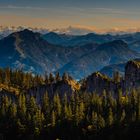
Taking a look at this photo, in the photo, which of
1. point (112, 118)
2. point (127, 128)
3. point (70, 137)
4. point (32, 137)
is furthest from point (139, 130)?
point (32, 137)

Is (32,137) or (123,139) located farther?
(32,137)

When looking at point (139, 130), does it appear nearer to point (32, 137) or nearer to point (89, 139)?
point (89, 139)

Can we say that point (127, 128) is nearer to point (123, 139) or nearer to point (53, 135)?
point (123, 139)

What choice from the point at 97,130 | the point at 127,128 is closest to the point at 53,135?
the point at 97,130

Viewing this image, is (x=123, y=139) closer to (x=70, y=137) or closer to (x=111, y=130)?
(x=111, y=130)

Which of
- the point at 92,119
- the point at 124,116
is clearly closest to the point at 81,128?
the point at 92,119

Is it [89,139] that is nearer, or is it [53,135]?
[89,139]

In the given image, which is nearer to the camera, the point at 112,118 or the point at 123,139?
the point at 123,139
